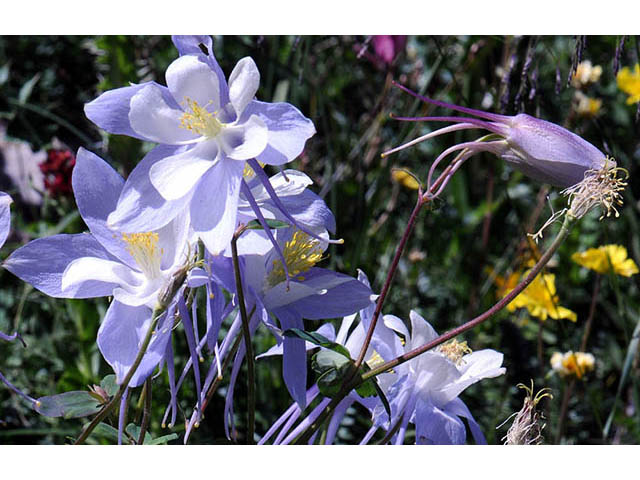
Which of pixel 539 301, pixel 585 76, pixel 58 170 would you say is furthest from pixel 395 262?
pixel 585 76

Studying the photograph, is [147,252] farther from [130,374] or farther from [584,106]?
[584,106]

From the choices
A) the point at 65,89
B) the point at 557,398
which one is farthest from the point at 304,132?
the point at 65,89

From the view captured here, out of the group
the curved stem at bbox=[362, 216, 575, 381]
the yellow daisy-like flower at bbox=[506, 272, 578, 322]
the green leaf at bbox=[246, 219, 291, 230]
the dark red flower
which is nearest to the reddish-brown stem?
the curved stem at bbox=[362, 216, 575, 381]

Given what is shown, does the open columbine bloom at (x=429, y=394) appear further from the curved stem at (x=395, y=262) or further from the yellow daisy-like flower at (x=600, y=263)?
the yellow daisy-like flower at (x=600, y=263)

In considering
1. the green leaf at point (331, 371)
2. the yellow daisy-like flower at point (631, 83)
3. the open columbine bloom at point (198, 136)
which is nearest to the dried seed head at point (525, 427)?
the green leaf at point (331, 371)

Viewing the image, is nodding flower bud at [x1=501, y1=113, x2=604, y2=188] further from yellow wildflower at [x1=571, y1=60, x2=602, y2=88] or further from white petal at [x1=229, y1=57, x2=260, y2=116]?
yellow wildflower at [x1=571, y1=60, x2=602, y2=88]
